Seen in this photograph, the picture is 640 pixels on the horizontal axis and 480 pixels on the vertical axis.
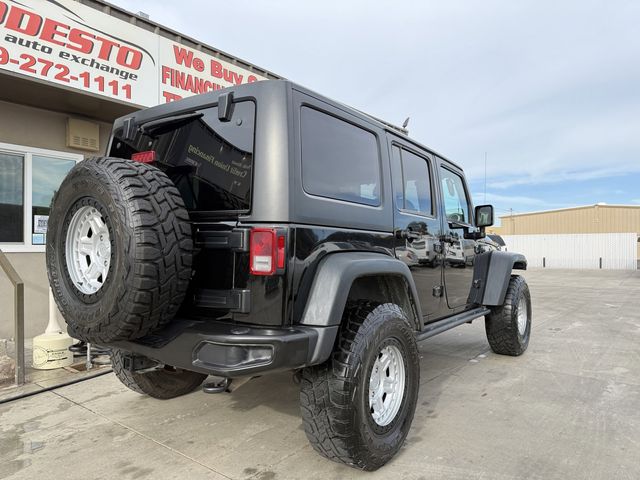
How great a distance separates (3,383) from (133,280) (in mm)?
3032

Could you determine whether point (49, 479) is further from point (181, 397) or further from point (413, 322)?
point (413, 322)

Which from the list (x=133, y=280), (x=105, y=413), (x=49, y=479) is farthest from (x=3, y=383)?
(x=133, y=280)

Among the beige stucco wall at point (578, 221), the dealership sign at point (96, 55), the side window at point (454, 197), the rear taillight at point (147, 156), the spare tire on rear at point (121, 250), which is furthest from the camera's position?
the beige stucco wall at point (578, 221)

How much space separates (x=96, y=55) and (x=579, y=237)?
31.2 metres

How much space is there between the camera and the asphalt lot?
2.59 metres

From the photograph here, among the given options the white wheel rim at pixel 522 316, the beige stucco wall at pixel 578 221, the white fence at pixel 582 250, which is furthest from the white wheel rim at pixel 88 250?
the beige stucco wall at pixel 578 221

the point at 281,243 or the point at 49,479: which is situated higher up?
the point at 281,243

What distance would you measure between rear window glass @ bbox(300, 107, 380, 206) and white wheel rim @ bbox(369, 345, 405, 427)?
0.99 m

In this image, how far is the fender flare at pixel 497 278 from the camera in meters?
4.73

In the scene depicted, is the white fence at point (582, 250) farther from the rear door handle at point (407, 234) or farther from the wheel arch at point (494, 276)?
the rear door handle at point (407, 234)

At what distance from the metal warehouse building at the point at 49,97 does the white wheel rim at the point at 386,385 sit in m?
4.90

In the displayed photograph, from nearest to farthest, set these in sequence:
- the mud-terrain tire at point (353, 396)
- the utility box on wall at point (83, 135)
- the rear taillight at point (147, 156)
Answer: the mud-terrain tire at point (353, 396) < the rear taillight at point (147, 156) < the utility box on wall at point (83, 135)

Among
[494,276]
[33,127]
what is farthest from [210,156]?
[33,127]

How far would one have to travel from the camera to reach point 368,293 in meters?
2.97
